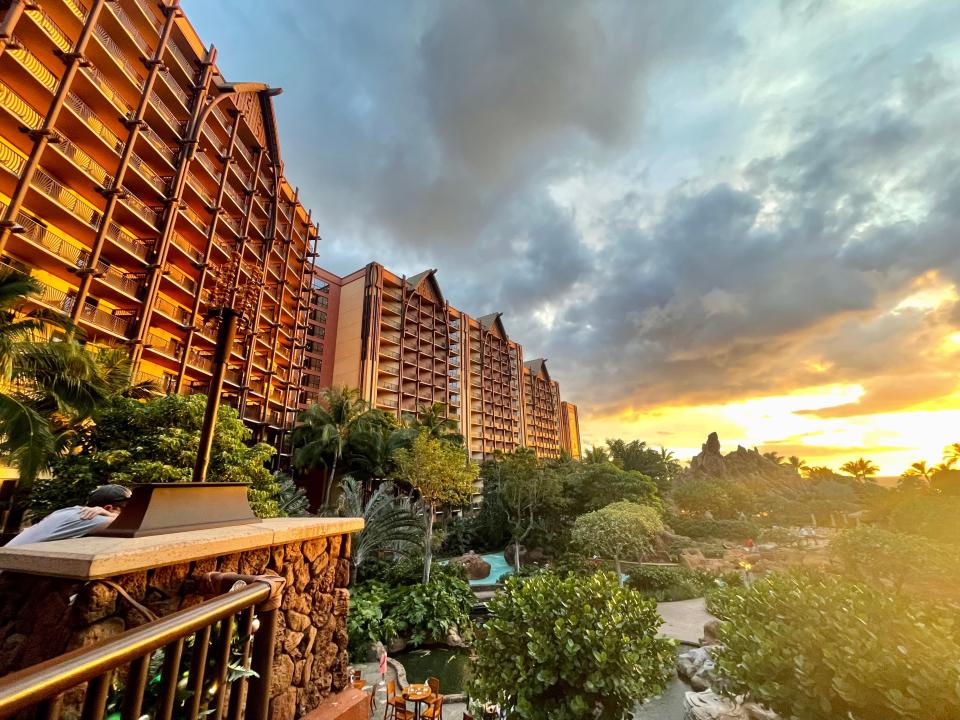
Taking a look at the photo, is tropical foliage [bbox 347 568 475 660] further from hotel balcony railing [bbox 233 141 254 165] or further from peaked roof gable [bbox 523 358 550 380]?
peaked roof gable [bbox 523 358 550 380]

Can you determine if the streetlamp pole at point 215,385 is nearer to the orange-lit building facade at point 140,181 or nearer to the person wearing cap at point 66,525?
the person wearing cap at point 66,525

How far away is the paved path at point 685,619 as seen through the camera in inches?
572

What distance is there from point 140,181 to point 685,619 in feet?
97.0

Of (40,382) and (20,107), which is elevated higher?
(20,107)

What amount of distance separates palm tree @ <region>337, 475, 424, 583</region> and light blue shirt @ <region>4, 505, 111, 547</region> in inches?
560

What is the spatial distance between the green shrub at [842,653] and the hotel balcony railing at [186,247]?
82.7 ft

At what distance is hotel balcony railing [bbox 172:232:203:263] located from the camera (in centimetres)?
2035

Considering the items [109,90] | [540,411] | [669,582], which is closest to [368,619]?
[669,582]

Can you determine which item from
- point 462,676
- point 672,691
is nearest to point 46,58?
point 462,676

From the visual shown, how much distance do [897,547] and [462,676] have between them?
47.8ft

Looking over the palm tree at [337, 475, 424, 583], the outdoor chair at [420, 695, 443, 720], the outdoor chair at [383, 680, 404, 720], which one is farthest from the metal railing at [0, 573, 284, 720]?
the palm tree at [337, 475, 424, 583]

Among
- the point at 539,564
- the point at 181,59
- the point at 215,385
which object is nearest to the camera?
the point at 215,385

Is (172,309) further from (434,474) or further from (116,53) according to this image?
(434,474)

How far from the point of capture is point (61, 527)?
283 centimetres
